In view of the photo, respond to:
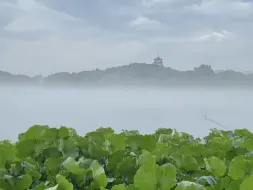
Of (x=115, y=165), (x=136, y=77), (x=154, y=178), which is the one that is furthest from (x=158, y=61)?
(x=154, y=178)

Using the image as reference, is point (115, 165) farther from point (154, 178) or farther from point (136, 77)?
point (136, 77)

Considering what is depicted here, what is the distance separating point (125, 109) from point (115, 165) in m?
2.91

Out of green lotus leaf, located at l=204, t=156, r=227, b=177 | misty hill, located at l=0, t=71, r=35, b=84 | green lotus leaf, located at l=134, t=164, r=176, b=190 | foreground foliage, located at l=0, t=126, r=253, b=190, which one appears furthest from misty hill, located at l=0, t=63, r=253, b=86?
green lotus leaf, located at l=134, t=164, r=176, b=190

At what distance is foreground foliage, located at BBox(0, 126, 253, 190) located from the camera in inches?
18.4

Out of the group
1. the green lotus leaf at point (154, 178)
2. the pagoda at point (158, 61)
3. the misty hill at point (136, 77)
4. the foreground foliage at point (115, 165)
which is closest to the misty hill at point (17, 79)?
the misty hill at point (136, 77)

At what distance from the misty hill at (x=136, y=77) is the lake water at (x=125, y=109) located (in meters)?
0.15

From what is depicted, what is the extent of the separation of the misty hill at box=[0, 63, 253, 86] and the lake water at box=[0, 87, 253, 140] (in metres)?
0.15

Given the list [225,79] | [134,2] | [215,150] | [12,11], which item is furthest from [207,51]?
[215,150]

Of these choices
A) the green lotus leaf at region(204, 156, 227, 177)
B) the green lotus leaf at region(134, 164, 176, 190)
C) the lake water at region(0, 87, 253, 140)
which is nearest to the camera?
the green lotus leaf at region(134, 164, 176, 190)

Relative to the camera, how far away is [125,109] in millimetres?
3621

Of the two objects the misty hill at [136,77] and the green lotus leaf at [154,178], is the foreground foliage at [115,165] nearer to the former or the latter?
the green lotus leaf at [154,178]

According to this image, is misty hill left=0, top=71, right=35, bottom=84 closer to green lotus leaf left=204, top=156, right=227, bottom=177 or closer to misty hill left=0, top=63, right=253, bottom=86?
misty hill left=0, top=63, right=253, bottom=86

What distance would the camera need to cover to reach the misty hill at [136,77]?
3666mm

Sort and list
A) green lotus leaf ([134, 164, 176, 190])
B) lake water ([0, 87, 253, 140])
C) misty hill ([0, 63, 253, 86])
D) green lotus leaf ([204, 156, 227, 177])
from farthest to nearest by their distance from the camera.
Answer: misty hill ([0, 63, 253, 86]) < lake water ([0, 87, 253, 140]) < green lotus leaf ([204, 156, 227, 177]) < green lotus leaf ([134, 164, 176, 190])
